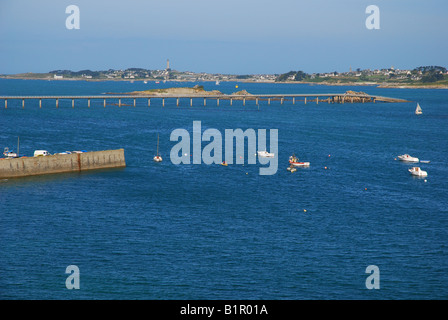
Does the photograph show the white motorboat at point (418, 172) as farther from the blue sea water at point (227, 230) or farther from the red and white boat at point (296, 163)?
the red and white boat at point (296, 163)

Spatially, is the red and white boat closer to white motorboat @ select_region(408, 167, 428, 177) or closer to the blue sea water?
the blue sea water

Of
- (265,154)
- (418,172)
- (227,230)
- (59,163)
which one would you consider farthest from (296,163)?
(227,230)

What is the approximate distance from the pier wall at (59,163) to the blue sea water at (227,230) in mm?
1843

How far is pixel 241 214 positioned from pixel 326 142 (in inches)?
2595

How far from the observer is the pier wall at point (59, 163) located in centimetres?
7775

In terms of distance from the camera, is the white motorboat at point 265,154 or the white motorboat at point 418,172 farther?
the white motorboat at point 265,154

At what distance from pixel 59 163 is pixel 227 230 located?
118 feet

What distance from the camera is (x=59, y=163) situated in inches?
3246

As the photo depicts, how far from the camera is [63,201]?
2608 inches

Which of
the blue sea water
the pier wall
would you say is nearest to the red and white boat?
the blue sea water

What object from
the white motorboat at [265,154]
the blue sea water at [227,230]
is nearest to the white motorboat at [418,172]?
the blue sea water at [227,230]

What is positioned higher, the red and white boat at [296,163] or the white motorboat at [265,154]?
A: the white motorboat at [265,154]

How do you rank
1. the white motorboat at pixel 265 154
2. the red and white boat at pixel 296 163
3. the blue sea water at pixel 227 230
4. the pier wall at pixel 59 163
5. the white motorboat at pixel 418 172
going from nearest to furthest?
the blue sea water at pixel 227 230, the pier wall at pixel 59 163, the white motorboat at pixel 418 172, the red and white boat at pixel 296 163, the white motorboat at pixel 265 154
